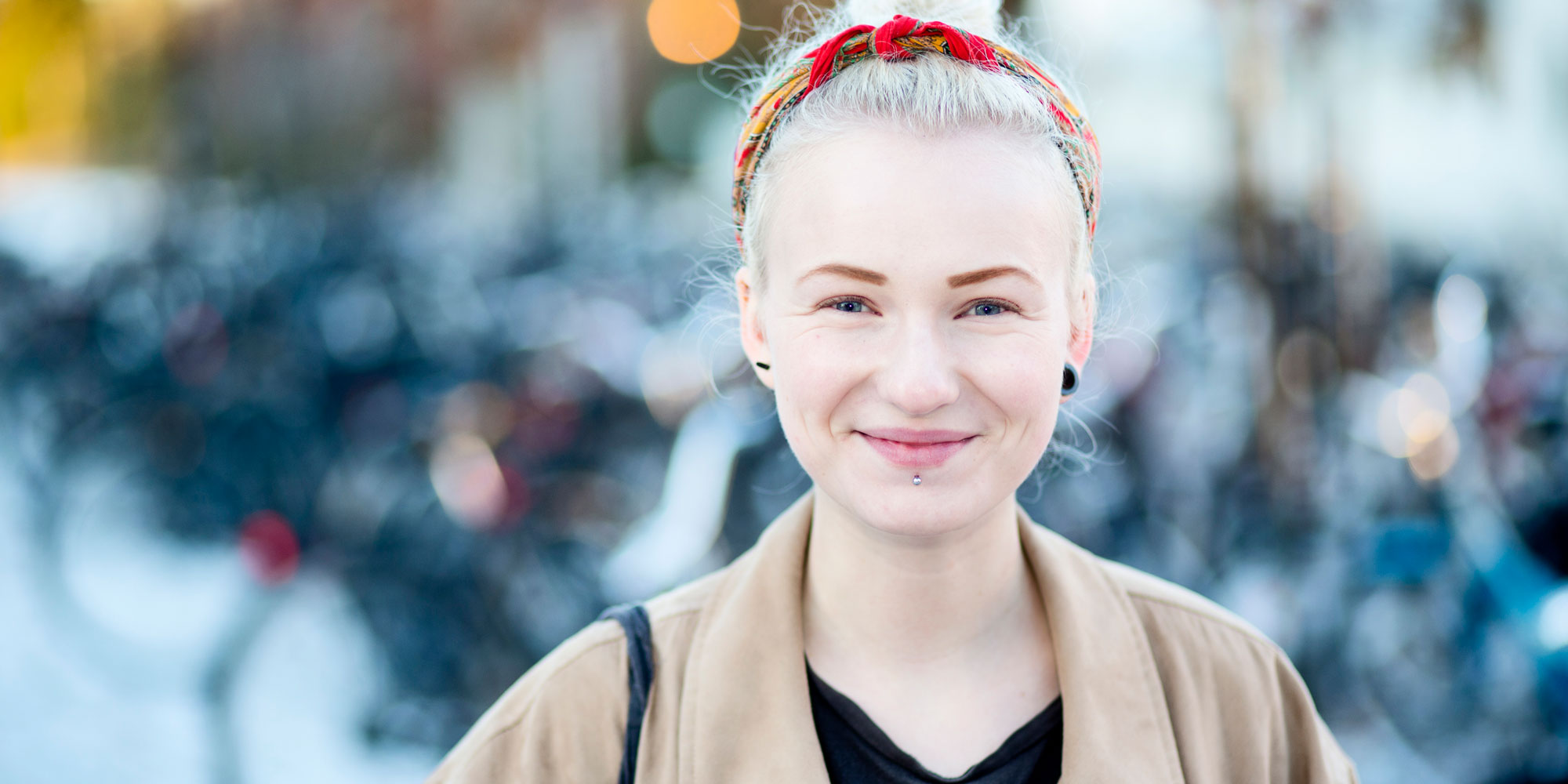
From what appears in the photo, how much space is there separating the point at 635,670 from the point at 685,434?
2647mm

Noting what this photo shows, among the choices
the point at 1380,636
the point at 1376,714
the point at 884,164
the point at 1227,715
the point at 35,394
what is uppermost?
the point at 884,164

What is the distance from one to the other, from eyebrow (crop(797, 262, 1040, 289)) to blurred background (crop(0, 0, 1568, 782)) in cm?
55

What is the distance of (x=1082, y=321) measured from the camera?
1476 mm

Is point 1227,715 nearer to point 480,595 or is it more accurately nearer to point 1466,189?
point 480,595

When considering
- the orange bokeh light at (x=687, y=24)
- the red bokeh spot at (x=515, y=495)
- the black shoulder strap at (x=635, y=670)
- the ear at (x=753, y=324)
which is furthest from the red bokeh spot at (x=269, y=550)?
the orange bokeh light at (x=687, y=24)

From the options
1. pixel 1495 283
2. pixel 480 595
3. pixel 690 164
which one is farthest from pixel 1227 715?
pixel 690 164

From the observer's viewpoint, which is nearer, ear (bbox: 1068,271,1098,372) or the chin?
the chin

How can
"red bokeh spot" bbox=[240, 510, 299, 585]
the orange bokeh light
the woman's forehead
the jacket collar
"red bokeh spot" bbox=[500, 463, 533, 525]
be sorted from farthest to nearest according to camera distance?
the orange bokeh light → "red bokeh spot" bbox=[500, 463, 533, 525] → "red bokeh spot" bbox=[240, 510, 299, 585] → the jacket collar → the woman's forehead

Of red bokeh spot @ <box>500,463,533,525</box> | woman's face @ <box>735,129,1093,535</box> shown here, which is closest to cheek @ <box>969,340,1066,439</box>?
woman's face @ <box>735,129,1093,535</box>

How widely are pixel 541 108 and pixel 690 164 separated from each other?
1591 millimetres

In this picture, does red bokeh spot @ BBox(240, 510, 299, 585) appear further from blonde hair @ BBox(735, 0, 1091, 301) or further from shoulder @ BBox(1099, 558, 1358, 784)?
shoulder @ BBox(1099, 558, 1358, 784)

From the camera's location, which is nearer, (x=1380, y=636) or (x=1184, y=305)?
(x=1380, y=636)

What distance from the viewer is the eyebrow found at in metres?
1.26

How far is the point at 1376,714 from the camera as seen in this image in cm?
381
